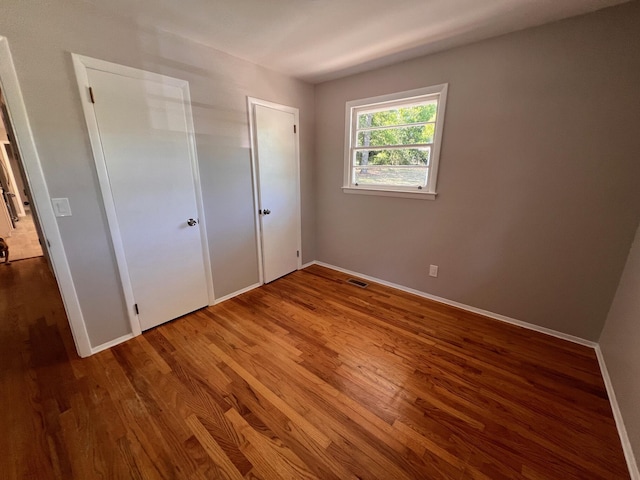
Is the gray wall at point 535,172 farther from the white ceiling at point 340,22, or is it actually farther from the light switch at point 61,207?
the light switch at point 61,207

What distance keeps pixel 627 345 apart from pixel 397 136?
2.38 meters

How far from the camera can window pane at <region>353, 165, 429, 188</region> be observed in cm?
261

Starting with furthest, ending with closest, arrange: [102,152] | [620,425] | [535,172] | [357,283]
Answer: [357,283], [535,172], [102,152], [620,425]

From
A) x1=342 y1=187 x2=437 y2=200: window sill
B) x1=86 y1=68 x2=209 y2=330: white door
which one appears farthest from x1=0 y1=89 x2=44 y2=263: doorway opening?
x1=342 y1=187 x2=437 y2=200: window sill

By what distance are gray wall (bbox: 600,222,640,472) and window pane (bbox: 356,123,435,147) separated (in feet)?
5.65

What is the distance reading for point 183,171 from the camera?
218cm

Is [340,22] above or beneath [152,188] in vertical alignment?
above

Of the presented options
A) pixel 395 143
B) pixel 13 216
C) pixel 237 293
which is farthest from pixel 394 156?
pixel 13 216

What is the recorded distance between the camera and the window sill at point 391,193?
254cm

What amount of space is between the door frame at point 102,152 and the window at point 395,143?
174 centimetres

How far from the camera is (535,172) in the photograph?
2.00 meters

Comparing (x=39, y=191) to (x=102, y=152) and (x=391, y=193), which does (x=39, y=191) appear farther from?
(x=391, y=193)

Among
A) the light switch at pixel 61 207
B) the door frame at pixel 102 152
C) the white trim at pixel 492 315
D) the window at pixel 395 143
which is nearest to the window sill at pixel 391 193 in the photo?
the window at pixel 395 143

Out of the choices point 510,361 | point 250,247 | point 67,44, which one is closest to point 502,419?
point 510,361
